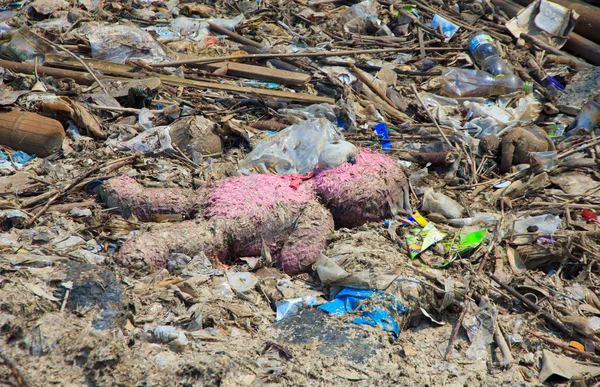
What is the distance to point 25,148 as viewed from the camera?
16.5ft

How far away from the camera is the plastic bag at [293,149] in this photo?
195 inches

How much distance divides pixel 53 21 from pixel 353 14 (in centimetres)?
414

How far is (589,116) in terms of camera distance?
5.74 meters

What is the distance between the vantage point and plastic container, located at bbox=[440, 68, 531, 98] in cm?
658

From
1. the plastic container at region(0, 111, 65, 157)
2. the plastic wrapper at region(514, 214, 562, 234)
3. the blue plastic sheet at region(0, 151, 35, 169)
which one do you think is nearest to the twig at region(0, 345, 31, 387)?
the blue plastic sheet at region(0, 151, 35, 169)

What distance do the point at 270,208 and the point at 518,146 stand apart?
2628 mm

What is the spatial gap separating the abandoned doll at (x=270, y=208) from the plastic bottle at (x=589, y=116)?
244 centimetres

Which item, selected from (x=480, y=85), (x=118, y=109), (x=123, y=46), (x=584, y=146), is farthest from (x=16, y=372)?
(x=480, y=85)

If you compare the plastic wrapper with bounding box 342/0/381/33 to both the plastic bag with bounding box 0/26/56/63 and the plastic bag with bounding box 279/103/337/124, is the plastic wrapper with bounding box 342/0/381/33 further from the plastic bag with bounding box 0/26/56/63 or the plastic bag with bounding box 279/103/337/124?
the plastic bag with bounding box 0/26/56/63

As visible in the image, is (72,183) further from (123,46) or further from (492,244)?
(492,244)

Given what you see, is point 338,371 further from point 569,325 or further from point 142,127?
point 142,127

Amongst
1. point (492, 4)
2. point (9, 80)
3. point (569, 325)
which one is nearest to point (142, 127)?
point (9, 80)

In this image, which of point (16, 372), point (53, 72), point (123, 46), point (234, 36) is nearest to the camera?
point (16, 372)

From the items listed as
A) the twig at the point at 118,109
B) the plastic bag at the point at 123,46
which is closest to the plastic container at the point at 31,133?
the twig at the point at 118,109
